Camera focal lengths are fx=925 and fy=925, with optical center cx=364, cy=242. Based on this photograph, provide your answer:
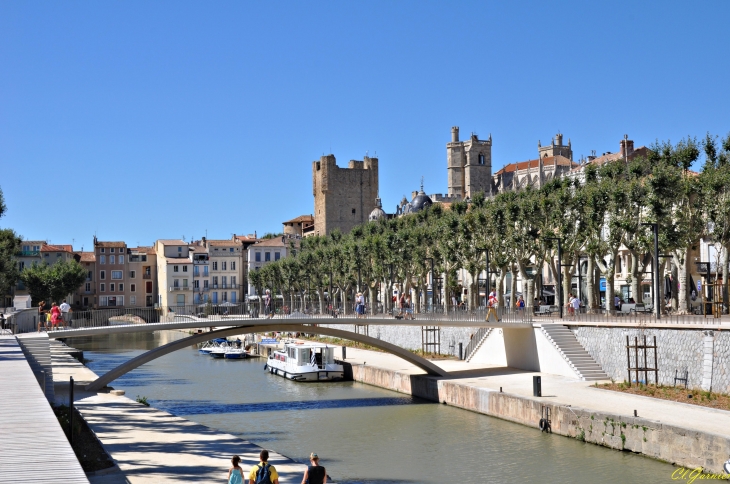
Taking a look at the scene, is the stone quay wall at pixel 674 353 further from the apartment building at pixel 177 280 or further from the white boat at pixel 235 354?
the apartment building at pixel 177 280

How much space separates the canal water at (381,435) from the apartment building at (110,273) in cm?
8147

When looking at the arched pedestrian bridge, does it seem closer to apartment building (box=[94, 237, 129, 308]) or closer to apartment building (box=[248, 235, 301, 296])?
apartment building (box=[248, 235, 301, 296])

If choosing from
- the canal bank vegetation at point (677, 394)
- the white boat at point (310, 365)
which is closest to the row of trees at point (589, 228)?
the canal bank vegetation at point (677, 394)

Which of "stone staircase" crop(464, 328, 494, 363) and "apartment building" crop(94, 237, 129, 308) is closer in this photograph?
"stone staircase" crop(464, 328, 494, 363)

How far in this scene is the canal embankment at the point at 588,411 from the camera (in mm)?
24864

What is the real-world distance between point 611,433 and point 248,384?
88.3 ft

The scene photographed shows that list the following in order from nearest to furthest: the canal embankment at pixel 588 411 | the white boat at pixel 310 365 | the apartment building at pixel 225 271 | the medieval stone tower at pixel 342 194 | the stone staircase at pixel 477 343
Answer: the canal embankment at pixel 588 411
the stone staircase at pixel 477 343
the white boat at pixel 310 365
the medieval stone tower at pixel 342 194
the apartment building at pixel 225 271

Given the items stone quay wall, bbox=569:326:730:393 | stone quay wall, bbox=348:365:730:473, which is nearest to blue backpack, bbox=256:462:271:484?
stone quay wall, bbox=348:365:730:473

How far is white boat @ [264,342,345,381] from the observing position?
167ft

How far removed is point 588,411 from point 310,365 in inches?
969

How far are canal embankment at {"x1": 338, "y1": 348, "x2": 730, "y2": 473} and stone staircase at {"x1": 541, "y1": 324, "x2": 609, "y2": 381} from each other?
0.77 metres

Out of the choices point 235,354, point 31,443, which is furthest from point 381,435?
point 235,354

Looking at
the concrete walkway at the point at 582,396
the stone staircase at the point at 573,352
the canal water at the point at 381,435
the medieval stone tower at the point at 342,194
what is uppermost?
the medieval stone tower at the point at 342,194

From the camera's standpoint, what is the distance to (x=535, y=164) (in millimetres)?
135250
